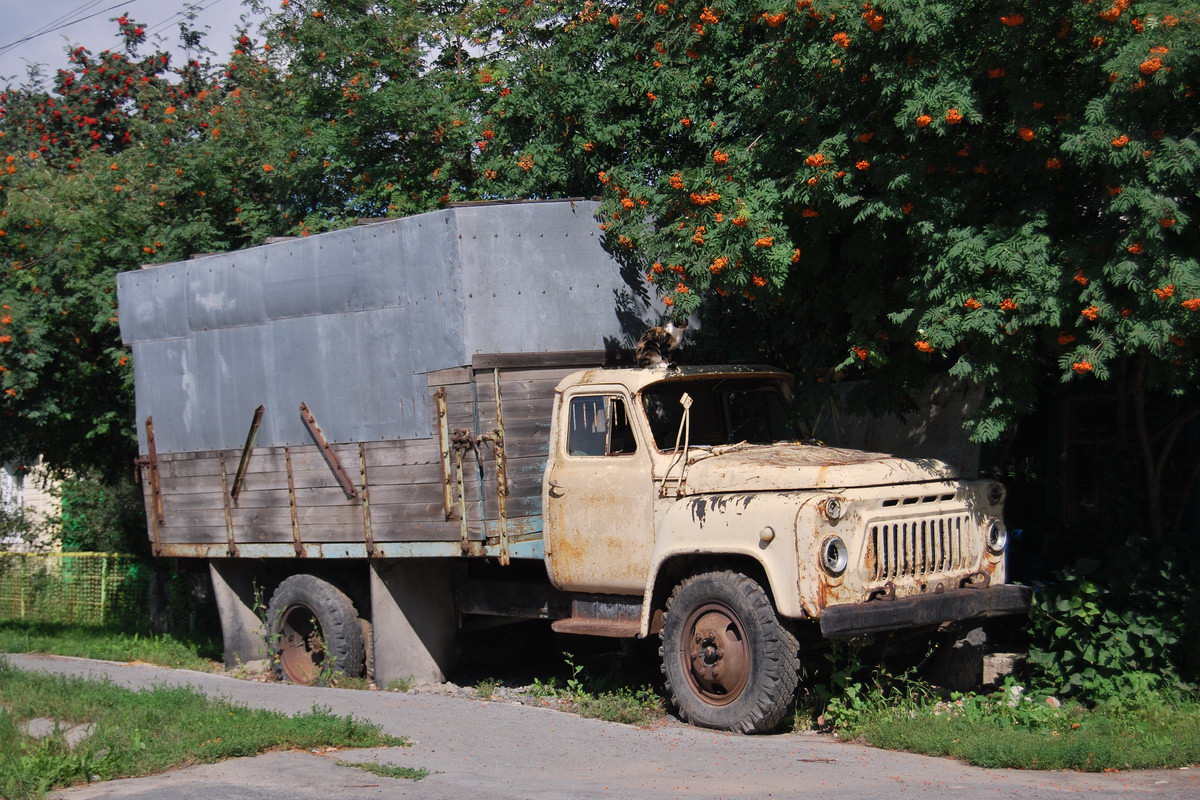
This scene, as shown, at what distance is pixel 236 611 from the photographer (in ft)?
36.5

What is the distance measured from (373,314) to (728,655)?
12.8 ft

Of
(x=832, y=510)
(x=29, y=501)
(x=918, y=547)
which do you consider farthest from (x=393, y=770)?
(x=29, y=501)

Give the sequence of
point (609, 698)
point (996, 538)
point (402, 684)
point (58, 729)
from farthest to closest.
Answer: point (402, 684) < point (609, 698) < point (996, 538) < point (58, 729)

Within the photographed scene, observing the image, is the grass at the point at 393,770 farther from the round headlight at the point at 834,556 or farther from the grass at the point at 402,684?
the grass at the point at 402,684

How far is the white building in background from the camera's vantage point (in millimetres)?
17198

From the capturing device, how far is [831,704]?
7.10m

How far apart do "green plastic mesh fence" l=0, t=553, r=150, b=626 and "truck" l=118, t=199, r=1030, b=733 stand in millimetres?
5733

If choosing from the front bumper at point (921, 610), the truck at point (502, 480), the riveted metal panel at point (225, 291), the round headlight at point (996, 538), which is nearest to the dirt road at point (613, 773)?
Result: the truck at point (502, 480)

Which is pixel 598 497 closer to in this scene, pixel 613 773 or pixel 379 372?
pixel 613 773

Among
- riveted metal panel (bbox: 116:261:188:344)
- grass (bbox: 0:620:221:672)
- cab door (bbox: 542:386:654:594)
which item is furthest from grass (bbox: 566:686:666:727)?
riveted metal panel (bbox: 116:261:188:344)

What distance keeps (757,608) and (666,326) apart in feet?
8.81

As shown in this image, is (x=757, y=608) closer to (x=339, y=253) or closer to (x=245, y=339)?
(x=339, y=253)

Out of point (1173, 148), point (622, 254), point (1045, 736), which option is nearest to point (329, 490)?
point (622, 254)

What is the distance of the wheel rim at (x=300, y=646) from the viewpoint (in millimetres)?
10234
